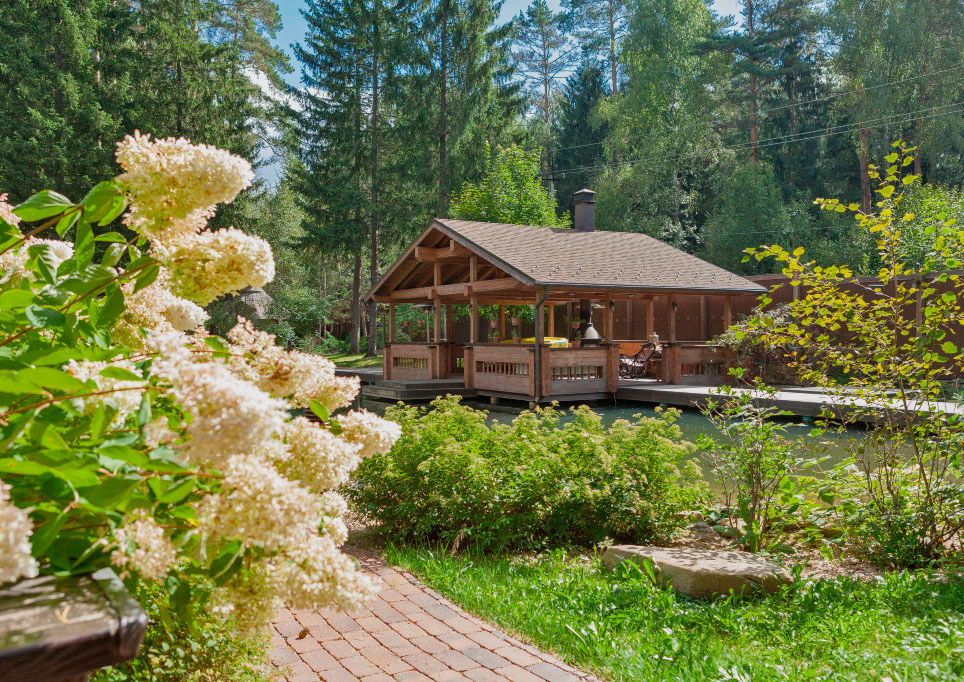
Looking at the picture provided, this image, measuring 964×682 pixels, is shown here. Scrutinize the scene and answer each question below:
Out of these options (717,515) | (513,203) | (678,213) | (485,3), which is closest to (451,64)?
(485,3)

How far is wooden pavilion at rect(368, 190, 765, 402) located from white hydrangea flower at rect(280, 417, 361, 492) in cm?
1311

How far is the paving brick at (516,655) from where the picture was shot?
121 inches

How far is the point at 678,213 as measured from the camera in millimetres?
32688

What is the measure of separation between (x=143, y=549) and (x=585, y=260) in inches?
655

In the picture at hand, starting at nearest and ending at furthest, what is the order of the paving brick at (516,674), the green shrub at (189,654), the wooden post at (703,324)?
the green shrub at (189,654), the paving brick at (516,674), the wooden post at (703,324)

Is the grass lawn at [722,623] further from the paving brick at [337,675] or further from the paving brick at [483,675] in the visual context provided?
the paving brick at [337,675]

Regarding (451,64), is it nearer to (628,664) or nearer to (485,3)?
(485,3)

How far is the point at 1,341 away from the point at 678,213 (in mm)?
33202

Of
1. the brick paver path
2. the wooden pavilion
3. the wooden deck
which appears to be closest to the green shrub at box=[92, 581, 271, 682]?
the brick paver path

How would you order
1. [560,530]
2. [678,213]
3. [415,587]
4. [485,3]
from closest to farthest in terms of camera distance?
[415,587] → [560,530] → [485,3] → [678,213]

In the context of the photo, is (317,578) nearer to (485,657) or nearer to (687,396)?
(485,657)

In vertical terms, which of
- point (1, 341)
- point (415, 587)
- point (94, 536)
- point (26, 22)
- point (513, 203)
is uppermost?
point (26, 22)

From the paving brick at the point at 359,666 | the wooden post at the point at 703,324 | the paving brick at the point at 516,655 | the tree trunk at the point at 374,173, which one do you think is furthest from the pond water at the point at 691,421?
the tree trunk at the point at 374,173

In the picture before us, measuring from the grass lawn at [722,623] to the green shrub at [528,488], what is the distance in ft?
1.64
